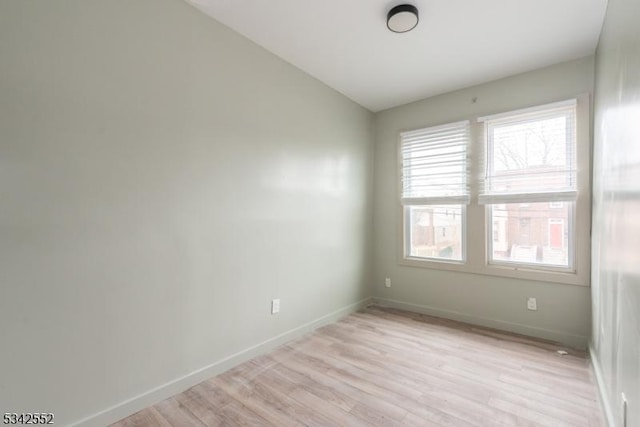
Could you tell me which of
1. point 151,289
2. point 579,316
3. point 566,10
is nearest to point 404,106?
point 566,10

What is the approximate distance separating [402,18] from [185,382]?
296 cm

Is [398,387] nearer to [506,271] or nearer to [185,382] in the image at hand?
[185,382]

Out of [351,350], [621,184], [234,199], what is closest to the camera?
[621,184]

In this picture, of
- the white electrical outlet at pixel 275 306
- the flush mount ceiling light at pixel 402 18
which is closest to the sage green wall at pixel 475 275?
the flush mount ceiling light at pixel 402 18

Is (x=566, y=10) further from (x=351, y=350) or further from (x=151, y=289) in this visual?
(x=151, y=289)

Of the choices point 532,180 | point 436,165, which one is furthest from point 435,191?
point 532,180

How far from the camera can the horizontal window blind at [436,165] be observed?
3334 mm

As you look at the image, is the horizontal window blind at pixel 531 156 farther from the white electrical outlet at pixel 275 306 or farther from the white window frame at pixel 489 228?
the white electrical outlet at pixel 275 306

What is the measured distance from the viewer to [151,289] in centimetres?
184

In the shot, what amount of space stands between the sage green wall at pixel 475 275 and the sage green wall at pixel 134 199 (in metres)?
1.50

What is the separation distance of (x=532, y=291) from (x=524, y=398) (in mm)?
1297

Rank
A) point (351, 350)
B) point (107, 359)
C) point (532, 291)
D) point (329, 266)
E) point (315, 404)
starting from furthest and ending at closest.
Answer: point (329, 266) → point (532, 291) → point (351, 350) → point (315, 404) → point (107, 359)

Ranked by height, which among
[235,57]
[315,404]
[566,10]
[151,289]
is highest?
[566,10]

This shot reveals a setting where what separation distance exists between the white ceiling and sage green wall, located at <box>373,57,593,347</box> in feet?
0.60
